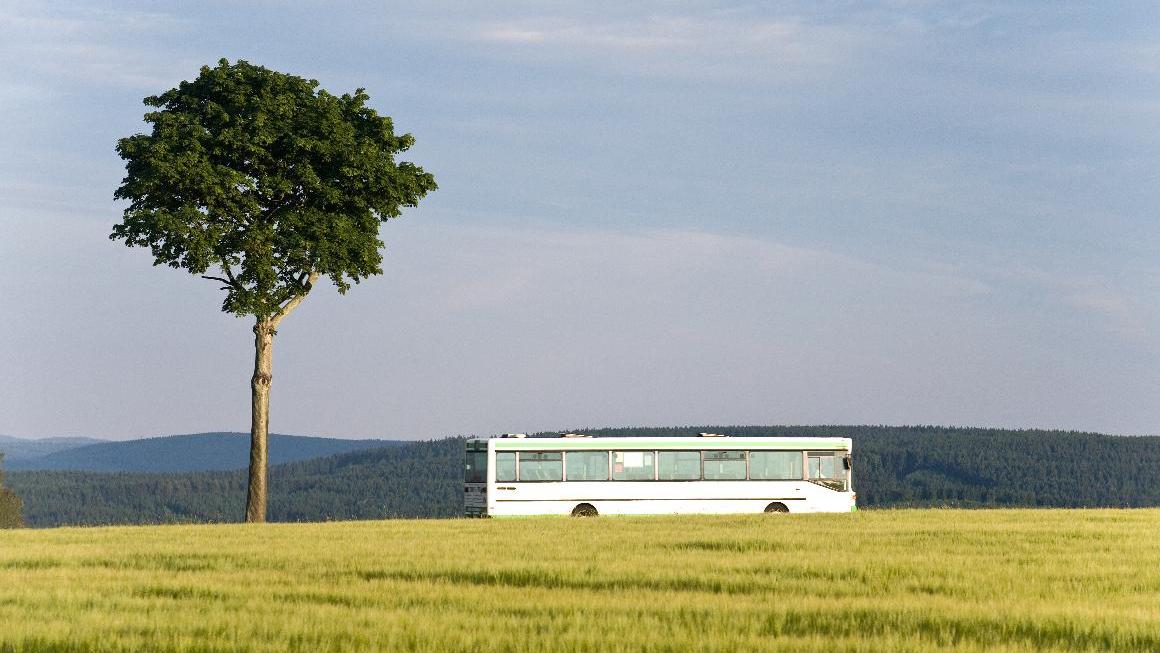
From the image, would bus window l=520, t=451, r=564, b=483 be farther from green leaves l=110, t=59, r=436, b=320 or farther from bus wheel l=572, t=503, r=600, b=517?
green leaves l=110, t=59, r=436, b=320

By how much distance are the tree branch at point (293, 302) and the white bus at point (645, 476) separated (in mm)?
9163

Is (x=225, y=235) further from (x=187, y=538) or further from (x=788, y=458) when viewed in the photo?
(x=788, y=458)

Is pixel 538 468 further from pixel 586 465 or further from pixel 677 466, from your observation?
pixel 677 466

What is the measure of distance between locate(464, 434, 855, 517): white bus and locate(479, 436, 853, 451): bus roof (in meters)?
0.04

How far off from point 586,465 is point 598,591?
117ft

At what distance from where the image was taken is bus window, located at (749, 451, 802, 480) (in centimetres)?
5600

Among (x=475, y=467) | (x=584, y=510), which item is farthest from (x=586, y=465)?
(x=475, y=467)

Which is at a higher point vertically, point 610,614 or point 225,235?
point 225,235

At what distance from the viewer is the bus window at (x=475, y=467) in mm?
54719

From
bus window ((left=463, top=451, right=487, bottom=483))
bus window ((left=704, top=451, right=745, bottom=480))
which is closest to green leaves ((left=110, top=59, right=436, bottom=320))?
bus window ((left=463, top=451, right=487, bottom=483))

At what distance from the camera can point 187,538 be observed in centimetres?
3250

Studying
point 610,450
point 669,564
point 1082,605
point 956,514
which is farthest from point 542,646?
point 610,450

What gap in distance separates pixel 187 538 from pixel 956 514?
71.5 feet

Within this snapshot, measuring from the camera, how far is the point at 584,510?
5469cm
